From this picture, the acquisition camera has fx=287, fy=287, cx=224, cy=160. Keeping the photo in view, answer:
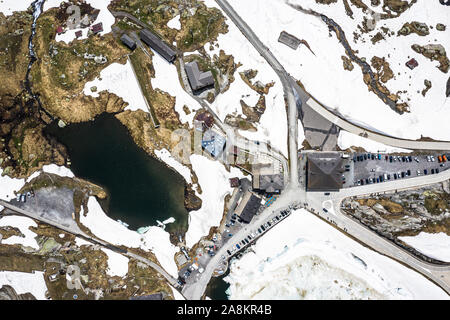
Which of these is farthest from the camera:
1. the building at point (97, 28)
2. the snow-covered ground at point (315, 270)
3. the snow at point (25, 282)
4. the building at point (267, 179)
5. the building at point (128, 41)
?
the building at point (97, 28)

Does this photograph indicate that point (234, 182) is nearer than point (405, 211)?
No

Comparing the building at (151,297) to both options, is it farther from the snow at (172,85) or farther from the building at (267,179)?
the snow at (172,85)

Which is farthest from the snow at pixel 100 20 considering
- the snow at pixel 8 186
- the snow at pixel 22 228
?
the snow at pixel 22 228

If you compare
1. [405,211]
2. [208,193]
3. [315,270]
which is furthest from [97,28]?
[405,211]

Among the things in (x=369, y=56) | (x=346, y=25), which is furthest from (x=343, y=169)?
(x=346, y=25)

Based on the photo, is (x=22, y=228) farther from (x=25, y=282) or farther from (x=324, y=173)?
(x=324, y=173)

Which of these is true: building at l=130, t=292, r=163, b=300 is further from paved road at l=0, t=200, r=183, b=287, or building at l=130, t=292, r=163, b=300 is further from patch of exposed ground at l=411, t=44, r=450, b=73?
patch of exposed ground at l=411, t=44, r=450, b=73
